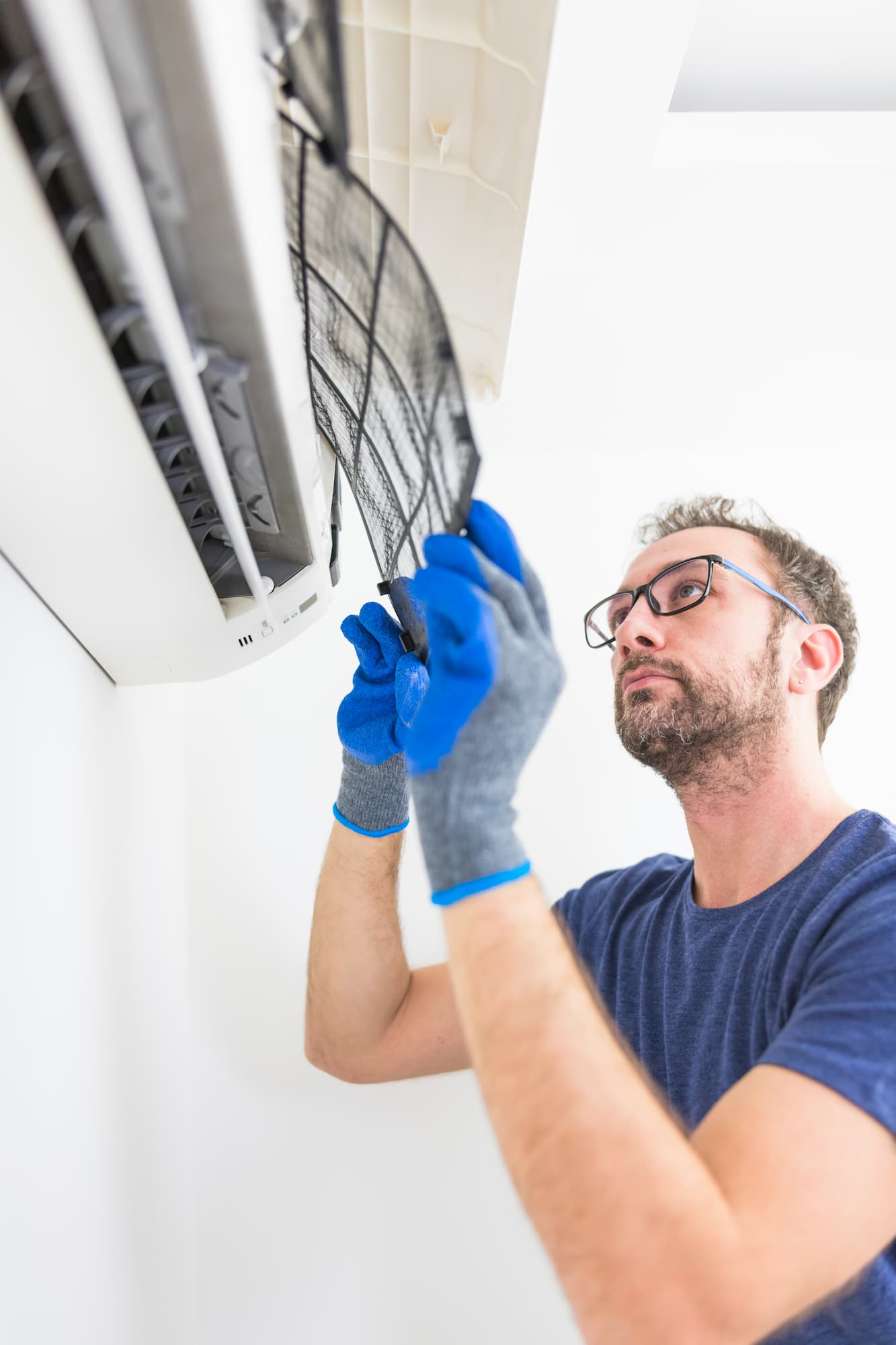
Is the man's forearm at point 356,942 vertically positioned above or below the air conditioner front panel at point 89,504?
below

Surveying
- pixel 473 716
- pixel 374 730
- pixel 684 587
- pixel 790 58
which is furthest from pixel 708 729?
pixel 790 58

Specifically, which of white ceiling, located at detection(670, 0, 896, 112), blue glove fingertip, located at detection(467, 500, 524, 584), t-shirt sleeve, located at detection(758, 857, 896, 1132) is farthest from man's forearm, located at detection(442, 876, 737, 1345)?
white ceiling, located at detection(670, 0, 896, 112)

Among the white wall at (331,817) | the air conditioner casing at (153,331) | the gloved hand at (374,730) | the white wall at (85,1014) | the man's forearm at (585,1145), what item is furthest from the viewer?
the gloved hand at (374,730)

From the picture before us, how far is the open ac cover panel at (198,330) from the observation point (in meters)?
0.49

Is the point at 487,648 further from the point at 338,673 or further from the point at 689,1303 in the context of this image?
the point at 338,673

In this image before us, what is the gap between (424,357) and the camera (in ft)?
2.35

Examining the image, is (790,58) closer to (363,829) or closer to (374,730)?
(374,730)

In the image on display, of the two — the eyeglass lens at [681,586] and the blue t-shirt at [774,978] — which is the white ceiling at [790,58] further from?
the blue t-shirt at [774,978]

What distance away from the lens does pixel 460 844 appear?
31.2 inches

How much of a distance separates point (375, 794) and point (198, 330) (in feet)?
2.65

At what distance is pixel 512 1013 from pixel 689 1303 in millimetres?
240

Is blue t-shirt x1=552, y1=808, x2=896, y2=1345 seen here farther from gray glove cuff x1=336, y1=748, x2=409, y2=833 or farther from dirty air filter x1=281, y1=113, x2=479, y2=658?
dirty air filter x1=281, y1=113, x2=479, y2=658

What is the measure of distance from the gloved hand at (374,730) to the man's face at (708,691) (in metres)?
0.37

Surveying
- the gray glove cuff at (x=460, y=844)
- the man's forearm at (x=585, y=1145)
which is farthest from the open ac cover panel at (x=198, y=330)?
the man's forearm at (x=585, y=1145)
